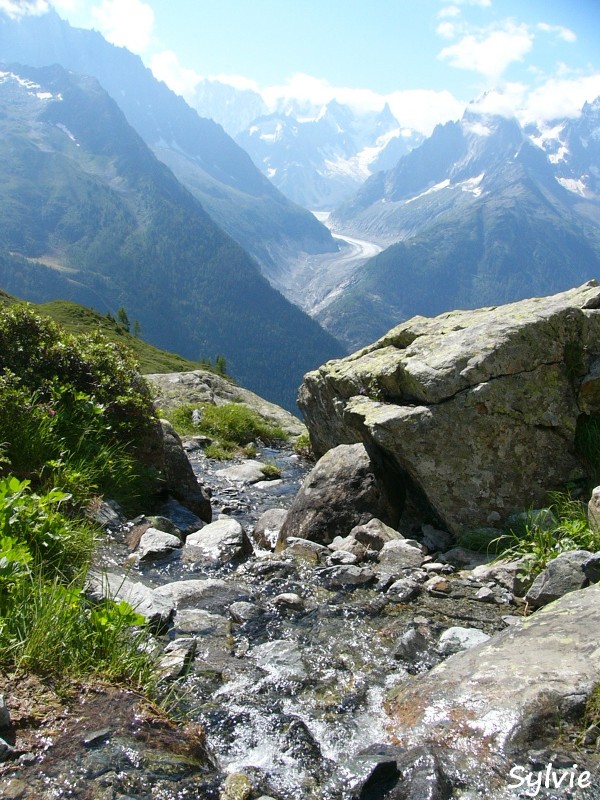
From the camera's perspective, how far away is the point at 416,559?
10.1m

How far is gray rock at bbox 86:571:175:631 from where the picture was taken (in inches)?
268

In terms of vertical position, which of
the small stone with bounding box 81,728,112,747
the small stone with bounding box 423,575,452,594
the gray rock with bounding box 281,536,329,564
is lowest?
the gray rock with bounding box 281,536,329,564

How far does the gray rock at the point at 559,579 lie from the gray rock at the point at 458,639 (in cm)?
103

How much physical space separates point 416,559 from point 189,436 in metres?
19.2

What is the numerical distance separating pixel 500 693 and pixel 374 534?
18.3ft

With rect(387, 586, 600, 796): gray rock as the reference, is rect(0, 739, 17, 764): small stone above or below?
above

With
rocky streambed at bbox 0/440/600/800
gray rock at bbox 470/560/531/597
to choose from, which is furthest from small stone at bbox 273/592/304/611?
gray rock at bbox 470/560/531/597

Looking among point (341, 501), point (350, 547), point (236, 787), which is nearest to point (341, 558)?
point (350, 547)

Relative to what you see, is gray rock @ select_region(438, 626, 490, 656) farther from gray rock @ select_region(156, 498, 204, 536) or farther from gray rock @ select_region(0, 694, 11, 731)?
gray rock @ select_region(156, 498, 204, 536)

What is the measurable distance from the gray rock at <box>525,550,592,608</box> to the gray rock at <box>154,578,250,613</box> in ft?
13.1

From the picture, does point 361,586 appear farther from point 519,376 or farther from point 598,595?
point 519,376

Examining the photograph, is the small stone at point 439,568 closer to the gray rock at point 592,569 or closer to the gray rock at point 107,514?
the gray rock at point 592,569

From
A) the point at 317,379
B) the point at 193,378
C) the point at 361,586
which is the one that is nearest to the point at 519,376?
the point at 361,586

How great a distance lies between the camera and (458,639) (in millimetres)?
7246
